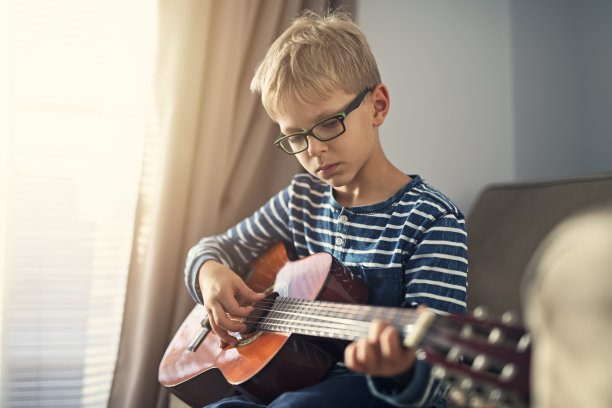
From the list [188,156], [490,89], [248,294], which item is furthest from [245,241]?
[490,89]

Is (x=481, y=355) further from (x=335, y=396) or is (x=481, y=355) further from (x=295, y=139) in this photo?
(x=295, y=139)

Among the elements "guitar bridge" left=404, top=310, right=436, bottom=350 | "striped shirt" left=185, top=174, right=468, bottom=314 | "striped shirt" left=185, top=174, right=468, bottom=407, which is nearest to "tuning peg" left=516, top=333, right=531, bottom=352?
"guitar bridge" left=404, top=310, right=436, bottom=350

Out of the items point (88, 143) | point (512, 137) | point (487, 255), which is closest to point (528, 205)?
point (487, 255)

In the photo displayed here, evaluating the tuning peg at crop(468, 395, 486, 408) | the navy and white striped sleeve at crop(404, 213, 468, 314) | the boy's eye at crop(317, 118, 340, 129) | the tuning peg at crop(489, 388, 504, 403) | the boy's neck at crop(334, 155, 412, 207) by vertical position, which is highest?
the boy's eye at crop(317, 118, 340, 129)

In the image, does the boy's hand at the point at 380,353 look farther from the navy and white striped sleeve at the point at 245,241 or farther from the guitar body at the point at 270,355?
the navy and white striped sleeve at the point at 245,241

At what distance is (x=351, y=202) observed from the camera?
1.09 metres

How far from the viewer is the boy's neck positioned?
1.05m

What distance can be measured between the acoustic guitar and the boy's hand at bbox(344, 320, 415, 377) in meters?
0.02

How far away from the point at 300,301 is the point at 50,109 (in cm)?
113

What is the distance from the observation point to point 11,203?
4.78ft

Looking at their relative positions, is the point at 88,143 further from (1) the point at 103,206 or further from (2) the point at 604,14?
(2) the point at 604,14

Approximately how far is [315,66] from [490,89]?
3.79ft

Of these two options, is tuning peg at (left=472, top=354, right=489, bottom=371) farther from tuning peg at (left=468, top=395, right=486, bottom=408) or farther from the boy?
the boy

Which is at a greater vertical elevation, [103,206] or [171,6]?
[171,6]
